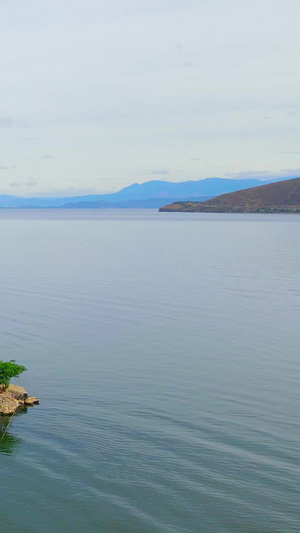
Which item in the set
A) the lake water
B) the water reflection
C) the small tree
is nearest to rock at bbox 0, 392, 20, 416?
the small tree

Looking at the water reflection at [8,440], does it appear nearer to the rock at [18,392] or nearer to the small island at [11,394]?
the small island at [11,394]

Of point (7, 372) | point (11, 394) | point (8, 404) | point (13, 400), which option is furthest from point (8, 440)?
point (7, 372)

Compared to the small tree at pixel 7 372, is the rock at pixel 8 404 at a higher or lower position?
lower

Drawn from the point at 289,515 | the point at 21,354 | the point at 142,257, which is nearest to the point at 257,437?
the point at 289,515

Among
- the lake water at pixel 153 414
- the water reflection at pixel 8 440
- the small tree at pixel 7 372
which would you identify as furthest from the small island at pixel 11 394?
the water reflection at pixel 8 440

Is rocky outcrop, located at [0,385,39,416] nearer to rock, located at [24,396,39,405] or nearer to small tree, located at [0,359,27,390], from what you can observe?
rock, located at [24,396,39,405]

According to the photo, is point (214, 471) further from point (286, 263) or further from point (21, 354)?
point (286, 263)

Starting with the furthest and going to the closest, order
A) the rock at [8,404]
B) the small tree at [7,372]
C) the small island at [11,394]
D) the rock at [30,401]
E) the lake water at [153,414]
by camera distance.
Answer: the small tree at [7,372]
the rock at [30,401]
the small island at [11,394]
the rock at [8,404]
the lake water at [153,414]

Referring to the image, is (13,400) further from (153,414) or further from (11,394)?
(153,414)
